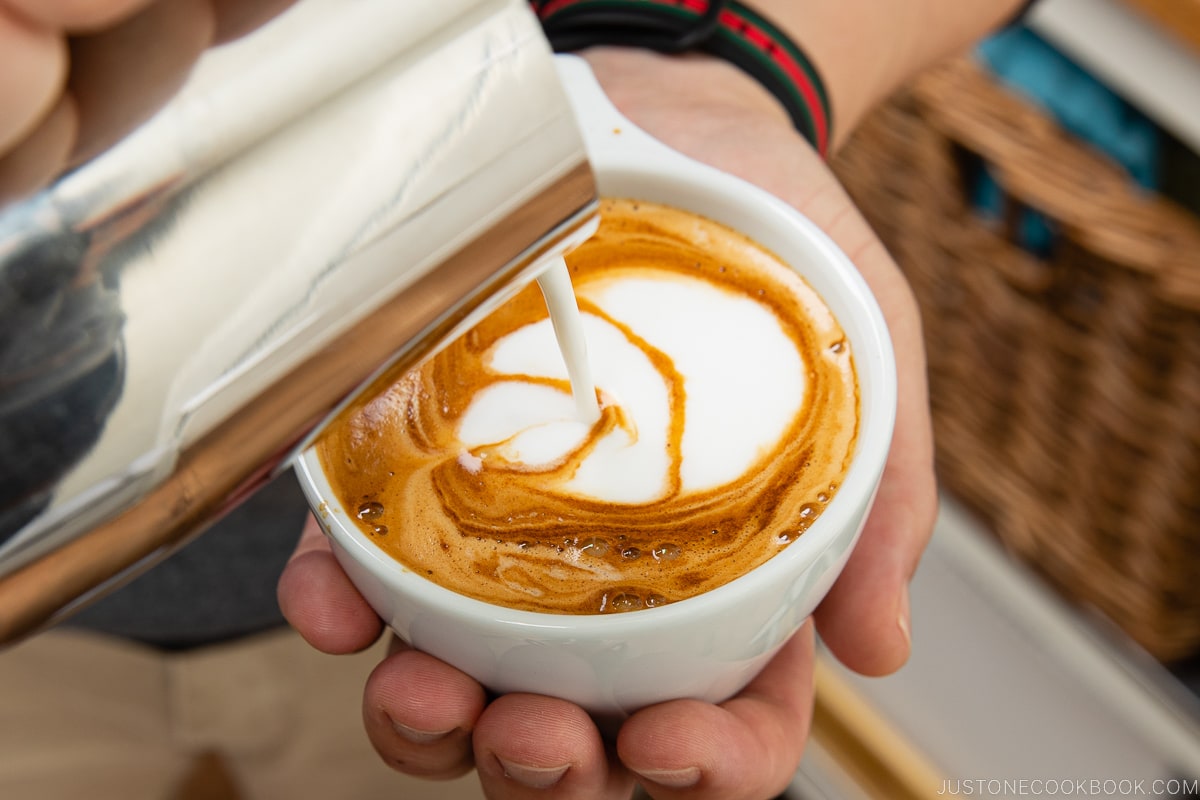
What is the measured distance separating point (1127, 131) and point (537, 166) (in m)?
0.78

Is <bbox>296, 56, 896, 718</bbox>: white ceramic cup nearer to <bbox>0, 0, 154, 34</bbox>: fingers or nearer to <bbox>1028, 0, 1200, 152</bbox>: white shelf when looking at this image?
<bbox>0, 0, 154, 34</bbox>: fingers

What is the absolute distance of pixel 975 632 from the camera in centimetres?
119

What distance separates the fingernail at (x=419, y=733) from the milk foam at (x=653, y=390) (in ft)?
0.49

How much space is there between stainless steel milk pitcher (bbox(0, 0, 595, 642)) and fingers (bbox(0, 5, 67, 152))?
0.06ft

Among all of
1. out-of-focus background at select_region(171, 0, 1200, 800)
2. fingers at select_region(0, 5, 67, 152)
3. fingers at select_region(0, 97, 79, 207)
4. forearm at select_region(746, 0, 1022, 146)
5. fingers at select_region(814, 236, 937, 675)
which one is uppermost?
fingers at select_region(0, 5, 67, 152)

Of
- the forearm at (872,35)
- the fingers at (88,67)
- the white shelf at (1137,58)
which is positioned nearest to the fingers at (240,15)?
the fingers at (88,67)

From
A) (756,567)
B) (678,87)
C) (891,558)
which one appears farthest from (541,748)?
(678,87)

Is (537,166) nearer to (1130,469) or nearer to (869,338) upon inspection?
(869,338)

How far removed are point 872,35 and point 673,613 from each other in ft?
2.20

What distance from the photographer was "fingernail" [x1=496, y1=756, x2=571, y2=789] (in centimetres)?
57

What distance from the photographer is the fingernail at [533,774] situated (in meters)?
0.57

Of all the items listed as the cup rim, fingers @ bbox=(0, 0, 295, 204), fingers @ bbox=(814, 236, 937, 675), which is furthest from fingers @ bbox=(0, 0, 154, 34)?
fingers @ bbox=(814, 236, 937, 675)

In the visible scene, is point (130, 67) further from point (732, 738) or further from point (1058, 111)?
point (1058, 111)

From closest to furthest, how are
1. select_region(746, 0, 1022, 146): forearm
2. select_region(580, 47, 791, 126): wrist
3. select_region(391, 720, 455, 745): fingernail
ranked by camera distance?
select_region(391, 720, 455, 745): fingernail → select_region(580, 47, 791, 126): wrist → select_region(746, 0, 1022, 146): forearm
